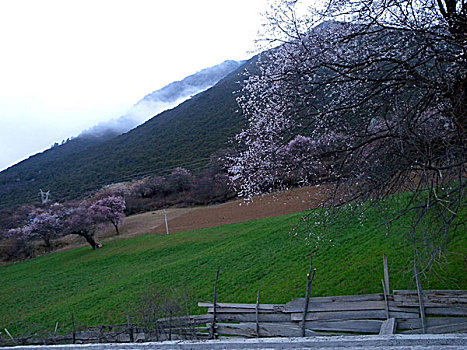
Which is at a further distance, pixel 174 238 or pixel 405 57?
pixel 174 238

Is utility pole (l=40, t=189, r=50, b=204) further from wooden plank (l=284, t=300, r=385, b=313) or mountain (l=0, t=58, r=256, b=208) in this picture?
wooden plank (l=284, t=300, r=385, b=313)

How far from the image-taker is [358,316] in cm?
707

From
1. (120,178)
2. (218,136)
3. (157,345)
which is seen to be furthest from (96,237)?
(157,345)

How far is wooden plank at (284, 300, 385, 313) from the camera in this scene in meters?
6.96

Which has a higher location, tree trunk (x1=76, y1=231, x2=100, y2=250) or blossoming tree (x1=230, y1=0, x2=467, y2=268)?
blossoming tree (x1=230, y1=0, x2=467, y2=268)

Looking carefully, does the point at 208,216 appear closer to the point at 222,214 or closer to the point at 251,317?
the point at 222,214

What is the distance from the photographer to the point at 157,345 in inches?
87.9

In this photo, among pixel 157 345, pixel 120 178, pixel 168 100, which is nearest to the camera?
pixel 157 345

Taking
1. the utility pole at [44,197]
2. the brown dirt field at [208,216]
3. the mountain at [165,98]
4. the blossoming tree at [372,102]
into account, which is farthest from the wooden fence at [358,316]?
the mountain at [165,98]

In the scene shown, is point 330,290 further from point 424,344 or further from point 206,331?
point 424,344

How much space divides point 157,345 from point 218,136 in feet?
146

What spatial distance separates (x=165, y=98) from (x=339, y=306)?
520ft

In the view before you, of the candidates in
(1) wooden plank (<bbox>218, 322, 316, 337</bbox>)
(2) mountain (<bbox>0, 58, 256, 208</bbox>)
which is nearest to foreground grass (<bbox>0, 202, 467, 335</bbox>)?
(1) wooden plank (<bbox>218, 322, 316, 337</bbox>)

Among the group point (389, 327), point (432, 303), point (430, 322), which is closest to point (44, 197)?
point (389, 327)
